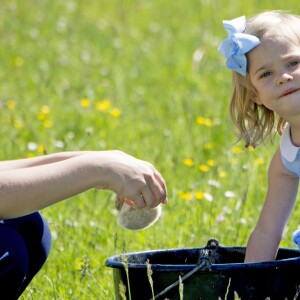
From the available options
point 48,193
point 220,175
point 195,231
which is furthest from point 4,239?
point 220,175

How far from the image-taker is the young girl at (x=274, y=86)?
2.74m

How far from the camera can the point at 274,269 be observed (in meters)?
2.34

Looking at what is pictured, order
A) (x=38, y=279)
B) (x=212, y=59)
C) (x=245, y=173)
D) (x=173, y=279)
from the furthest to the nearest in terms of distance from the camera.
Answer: (x=212, y=59), (x=245, y=173), (x=38, y=279), (x=173, y=279)

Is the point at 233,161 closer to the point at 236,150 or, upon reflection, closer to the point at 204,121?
the point at 236,150

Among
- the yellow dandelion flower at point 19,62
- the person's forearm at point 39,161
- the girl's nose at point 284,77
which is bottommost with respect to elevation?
the person's forearm at point 39,161

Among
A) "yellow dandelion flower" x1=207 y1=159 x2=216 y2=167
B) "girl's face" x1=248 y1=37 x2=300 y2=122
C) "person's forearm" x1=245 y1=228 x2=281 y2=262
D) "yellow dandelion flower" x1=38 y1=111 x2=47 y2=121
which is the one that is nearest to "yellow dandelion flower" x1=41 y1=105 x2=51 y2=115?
"yellow dandelion flower" x1=38 y1=111 x2=47 y2=121

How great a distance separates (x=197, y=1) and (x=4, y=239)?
5486 millimetres

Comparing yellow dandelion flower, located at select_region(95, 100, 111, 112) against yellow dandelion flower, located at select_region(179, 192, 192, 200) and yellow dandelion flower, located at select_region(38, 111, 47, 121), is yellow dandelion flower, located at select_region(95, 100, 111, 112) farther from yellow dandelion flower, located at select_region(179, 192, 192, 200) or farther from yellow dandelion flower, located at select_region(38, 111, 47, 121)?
yellow dandelion flower, located at select_region(179, 192, 192, 200)

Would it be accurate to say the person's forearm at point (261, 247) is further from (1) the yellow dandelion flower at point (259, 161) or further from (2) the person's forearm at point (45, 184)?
(1) the yellow dandelion flower at point (259, 161)

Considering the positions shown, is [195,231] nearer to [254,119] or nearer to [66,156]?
[254,119]

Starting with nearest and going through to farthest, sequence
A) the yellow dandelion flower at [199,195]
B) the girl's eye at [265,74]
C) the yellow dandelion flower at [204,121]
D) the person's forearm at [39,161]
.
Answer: the person's forearm at [39,161], the girl's eye at [265,74], the yellow dandelion flower at [199,195], the yellow dandelion flower at [204,121]

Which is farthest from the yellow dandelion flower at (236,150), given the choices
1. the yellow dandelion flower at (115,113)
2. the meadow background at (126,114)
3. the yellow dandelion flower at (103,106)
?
the yellow dandelion flower at (103,106)

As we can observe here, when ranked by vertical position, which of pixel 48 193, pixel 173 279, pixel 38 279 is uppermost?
pixel 48 193

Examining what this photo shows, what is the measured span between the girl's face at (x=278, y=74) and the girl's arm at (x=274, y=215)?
0.17m
